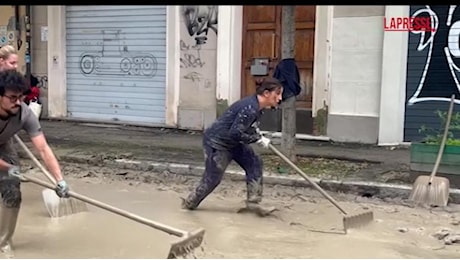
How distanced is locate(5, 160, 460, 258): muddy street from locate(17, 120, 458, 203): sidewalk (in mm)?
517

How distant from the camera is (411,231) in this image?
557 cm

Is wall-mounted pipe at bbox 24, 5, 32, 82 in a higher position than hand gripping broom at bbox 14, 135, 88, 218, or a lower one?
higher

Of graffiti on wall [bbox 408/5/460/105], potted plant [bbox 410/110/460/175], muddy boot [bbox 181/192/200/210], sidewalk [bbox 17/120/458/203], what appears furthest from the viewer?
graffiti on wall [bbox 408/5/460/105]

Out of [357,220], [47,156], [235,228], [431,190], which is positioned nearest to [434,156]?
[431,190]

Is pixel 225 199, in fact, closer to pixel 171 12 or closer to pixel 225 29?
pixel 225 29

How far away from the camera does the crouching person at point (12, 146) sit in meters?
4.29

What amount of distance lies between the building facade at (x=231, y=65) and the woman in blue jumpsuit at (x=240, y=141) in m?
4.67

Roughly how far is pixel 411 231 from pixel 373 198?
143cm

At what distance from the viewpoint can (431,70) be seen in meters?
9.97

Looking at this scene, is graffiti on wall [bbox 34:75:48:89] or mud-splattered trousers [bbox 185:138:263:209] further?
graffiti on wall [bbox 34:75:48:89]

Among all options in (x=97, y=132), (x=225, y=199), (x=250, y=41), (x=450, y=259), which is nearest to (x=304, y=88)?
(x=250, y=41)

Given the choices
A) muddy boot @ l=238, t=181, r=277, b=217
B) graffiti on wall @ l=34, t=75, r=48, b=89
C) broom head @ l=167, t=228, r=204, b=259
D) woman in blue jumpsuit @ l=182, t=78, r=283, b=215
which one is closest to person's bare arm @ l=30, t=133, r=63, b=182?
broom head @ l=167, t=228, r=204, b=259

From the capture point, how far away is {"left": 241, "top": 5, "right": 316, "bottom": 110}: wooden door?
1107cm

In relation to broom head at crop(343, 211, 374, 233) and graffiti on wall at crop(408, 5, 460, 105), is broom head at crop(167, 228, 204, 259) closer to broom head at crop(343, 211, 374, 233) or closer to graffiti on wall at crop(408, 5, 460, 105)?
broom head at crop(343, 211, 374, 233)
